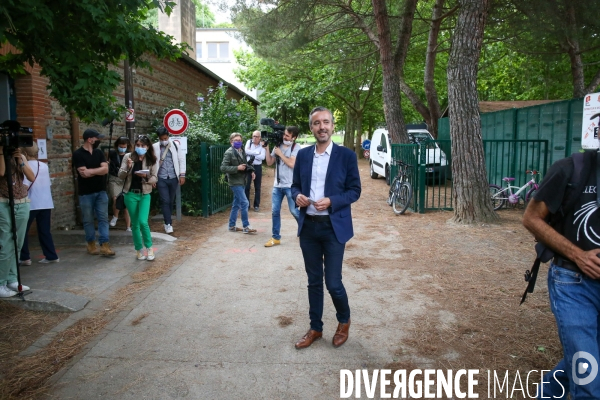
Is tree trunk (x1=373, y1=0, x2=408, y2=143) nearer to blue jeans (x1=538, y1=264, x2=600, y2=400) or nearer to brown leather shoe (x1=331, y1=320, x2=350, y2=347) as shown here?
brown leather shoe (x1=331, y1=320, x2=350, y2=347)

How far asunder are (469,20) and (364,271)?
5.64 meters

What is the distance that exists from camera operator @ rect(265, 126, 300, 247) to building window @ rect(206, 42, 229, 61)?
116 ft

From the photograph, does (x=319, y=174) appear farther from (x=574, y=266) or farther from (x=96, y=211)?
(x=96, y=211)

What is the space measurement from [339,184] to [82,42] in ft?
9.76

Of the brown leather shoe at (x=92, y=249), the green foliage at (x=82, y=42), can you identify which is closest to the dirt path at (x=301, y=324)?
the brown leather shoe at (x=92, y=249)

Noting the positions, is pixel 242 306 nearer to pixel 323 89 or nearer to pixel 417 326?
pixel 417 326

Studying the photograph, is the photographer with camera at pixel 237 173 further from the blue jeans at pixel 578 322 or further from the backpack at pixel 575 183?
the blue jeans at pixel 578 322

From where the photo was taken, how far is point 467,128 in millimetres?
9789

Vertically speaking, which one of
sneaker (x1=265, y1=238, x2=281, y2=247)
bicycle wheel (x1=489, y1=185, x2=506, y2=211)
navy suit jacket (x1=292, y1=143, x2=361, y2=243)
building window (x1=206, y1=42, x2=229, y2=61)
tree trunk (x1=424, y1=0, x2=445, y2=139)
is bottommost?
sneaker (x1=265, y1=238, x2=281, y2=247)

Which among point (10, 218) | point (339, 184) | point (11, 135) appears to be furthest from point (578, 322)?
point (10, 218)

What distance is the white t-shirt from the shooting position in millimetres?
6799

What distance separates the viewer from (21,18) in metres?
4.26

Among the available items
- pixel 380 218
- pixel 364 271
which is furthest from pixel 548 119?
pixel 364 271

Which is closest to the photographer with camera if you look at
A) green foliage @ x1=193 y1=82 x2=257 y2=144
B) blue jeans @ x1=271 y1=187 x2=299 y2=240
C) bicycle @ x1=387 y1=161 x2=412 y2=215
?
blue jeans @ x1=271 y1=187 x2=299 y2=240
